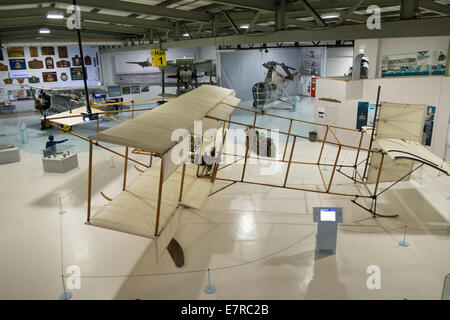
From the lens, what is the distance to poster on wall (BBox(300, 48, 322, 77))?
24.9m

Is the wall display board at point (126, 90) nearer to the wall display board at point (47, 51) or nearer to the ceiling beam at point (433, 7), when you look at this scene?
the wall display board at point (47, 51)

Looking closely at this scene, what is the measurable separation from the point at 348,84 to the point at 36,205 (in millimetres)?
11059

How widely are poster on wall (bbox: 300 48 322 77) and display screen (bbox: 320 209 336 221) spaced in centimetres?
2130

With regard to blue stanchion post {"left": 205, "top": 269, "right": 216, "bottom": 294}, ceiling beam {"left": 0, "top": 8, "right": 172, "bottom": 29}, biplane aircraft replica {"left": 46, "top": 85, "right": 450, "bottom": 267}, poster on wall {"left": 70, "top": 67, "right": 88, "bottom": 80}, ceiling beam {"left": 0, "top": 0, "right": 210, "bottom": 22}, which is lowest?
blue stanchion post {"left": 205, "top": 269, "right": 216, "bottom": 294}

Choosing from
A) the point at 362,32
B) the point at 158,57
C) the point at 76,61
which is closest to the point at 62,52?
the point at 76,61

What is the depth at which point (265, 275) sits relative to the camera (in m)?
5.59

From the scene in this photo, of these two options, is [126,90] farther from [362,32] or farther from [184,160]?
[184,160]

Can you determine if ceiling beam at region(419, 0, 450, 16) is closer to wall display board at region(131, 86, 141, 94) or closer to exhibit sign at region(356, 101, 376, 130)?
exhibit sign at region(356, 101, 376, 130)

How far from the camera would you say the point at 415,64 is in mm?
11305

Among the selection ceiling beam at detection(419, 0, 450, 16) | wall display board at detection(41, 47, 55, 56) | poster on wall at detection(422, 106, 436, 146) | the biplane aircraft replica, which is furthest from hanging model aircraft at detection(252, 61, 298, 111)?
wall display board at detection(41, 47, 55, 56)

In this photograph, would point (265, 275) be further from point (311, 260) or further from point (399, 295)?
point (399, 295)

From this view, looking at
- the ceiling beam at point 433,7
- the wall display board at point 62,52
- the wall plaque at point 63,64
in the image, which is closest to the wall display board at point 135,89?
the wall plaque at point 63,64

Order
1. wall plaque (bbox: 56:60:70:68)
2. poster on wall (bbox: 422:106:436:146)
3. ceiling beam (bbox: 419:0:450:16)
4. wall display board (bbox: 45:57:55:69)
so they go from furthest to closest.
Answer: wall plaque (bbox: 56:60:70:68) → wall display board (bbox: 45:57:55:69) → poster on wall (bbox: 422:106:436:146) → ceiling beam (bbox: 419:0:450:16)

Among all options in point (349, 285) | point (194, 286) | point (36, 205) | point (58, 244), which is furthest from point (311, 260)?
point (36, 205)
